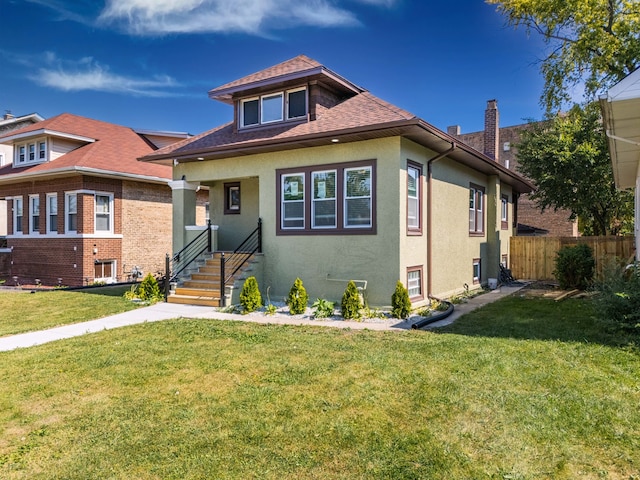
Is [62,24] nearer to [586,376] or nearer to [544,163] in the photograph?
[586,376]

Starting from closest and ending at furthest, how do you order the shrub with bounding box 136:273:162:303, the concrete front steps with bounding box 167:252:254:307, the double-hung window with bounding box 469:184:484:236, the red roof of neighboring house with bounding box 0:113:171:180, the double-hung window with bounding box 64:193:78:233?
the concrete front steps with bounding box 167:252:254:307 → the shrub with bounding box 136:273:162:303 → the double-hung window with bounding box 469:184:484:236 → the red roof of neighboring house with bounding box 0:113:171:180 → the double-hung window with bounding box 64:193:78:233

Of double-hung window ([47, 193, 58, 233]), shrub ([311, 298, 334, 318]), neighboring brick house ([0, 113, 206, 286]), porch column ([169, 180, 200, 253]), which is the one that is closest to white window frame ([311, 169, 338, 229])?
shrub ([311, 298, 334, 318])

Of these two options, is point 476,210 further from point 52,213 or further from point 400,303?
point 52,213

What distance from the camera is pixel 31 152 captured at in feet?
60.5

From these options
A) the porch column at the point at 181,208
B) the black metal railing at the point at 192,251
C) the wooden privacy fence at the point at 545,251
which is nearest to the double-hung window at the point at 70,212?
the porch column at the point at 181,208

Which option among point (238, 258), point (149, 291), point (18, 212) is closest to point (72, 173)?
point (18, 212)

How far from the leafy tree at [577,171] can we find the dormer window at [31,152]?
22.3 metres

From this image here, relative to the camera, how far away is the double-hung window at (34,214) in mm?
17875

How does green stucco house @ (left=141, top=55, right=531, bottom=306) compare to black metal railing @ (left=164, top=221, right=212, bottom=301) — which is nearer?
green stucco house @ (left=141, top=55, right=531, bottom=306)

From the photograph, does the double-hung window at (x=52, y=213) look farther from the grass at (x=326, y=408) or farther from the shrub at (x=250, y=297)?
the grass at (x=326, y=408)

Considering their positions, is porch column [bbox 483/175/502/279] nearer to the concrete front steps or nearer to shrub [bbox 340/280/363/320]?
shrub [bbox 340/280/363/320]

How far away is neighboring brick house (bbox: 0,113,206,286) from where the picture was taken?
16094 millimetres

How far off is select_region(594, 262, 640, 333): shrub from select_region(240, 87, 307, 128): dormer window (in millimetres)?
8012

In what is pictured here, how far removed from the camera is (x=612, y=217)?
77.3ft
